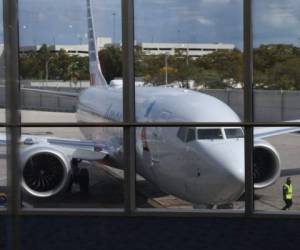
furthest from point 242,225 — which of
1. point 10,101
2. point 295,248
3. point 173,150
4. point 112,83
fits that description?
point 10,101

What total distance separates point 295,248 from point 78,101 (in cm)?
327

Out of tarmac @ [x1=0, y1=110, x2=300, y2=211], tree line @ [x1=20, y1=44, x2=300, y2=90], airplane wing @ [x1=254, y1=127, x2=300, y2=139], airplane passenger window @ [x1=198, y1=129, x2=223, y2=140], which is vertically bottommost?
tarmac @ [x1=0, y1=110, x2=300, y2=211]

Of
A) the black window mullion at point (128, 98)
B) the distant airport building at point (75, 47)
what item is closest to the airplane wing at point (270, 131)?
the black window mullion at point (128, 98)

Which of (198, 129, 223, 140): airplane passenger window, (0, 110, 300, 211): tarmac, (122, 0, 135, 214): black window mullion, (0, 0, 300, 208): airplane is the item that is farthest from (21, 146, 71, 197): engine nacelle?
(198, 129, 223, 140): airplane passenger window

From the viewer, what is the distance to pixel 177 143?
7.93 m

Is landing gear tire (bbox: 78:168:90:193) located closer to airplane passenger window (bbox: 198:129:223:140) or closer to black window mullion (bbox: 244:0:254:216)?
airplane passenger window (bbox: 198:129:223:140)

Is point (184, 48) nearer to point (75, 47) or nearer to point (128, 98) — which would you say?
point (128, 98)

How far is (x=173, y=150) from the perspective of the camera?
7.98 meters

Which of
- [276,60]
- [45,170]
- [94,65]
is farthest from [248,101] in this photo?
[45,170]

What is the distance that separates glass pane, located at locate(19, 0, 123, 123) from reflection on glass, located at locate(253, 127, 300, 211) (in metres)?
1.78

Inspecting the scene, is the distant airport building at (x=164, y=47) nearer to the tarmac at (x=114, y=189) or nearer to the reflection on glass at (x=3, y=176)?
the tarmac at (x=114, y=189)

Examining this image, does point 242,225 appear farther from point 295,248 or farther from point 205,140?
point 205,140

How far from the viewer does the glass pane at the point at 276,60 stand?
7.39 meters

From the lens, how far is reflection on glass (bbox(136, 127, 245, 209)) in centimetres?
764
